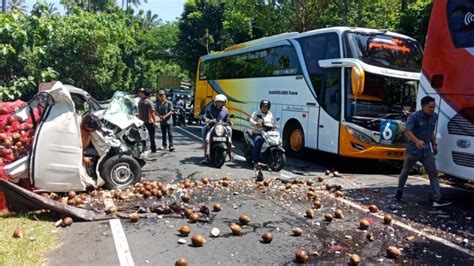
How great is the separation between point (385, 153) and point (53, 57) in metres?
22.2

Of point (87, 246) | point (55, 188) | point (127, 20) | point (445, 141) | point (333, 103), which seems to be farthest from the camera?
point (127, 20)

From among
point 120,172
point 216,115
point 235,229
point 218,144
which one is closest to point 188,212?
point 235,229

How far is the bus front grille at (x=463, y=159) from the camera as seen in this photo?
22.4ft

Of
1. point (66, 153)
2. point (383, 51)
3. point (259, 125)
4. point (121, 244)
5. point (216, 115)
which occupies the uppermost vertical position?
point (383, 51)

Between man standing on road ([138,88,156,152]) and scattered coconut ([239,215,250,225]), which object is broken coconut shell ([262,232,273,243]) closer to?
scattered coconut ([239,215,250,225])

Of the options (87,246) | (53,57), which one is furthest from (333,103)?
(53,57)

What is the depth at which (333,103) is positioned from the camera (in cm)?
1097

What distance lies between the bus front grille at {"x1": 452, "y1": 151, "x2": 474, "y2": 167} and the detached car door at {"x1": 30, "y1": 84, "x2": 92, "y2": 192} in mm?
5643

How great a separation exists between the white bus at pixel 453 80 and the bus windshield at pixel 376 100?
273 cm

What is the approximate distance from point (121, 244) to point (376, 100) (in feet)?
23.8

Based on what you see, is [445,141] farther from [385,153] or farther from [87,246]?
[87,246]

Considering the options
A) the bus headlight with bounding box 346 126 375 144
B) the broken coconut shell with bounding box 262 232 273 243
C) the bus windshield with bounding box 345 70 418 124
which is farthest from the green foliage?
the broken coconut shell with bounding box 262 232 273 243

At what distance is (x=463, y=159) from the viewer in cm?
696

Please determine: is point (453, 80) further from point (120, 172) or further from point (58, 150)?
point (58, 150)
